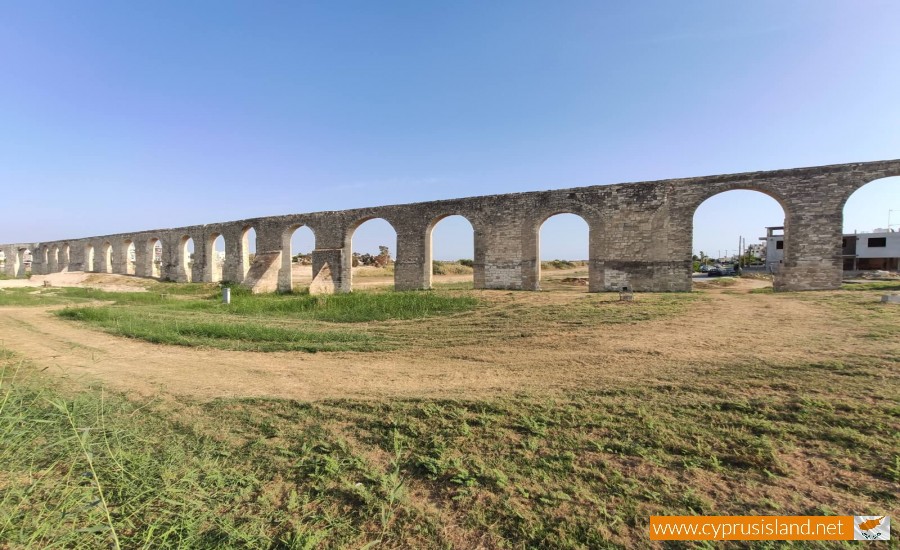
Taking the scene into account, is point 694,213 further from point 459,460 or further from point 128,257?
point 128,257

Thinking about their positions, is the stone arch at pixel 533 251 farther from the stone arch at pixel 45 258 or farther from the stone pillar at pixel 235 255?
the stone arch at pixel 45 258

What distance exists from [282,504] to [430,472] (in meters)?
0.89

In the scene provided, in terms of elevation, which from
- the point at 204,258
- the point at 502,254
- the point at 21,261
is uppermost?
the point at 502,254

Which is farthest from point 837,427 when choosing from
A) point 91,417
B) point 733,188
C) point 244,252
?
point 244,252

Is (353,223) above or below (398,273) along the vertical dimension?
above

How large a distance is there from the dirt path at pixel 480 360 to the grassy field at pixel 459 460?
0.22 m

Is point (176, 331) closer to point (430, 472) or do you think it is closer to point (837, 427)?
point (430, 472)

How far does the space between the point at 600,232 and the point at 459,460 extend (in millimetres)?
10964

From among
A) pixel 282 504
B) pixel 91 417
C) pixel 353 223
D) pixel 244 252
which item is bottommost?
pixel 282 504

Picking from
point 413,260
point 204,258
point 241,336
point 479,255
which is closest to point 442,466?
point 241,336

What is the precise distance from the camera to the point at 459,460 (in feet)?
8.14

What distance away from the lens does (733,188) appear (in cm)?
1057

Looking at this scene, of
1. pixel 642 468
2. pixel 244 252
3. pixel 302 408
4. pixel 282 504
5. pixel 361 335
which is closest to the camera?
pixel 282 504

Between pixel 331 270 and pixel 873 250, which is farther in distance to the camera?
pixel 873 250
